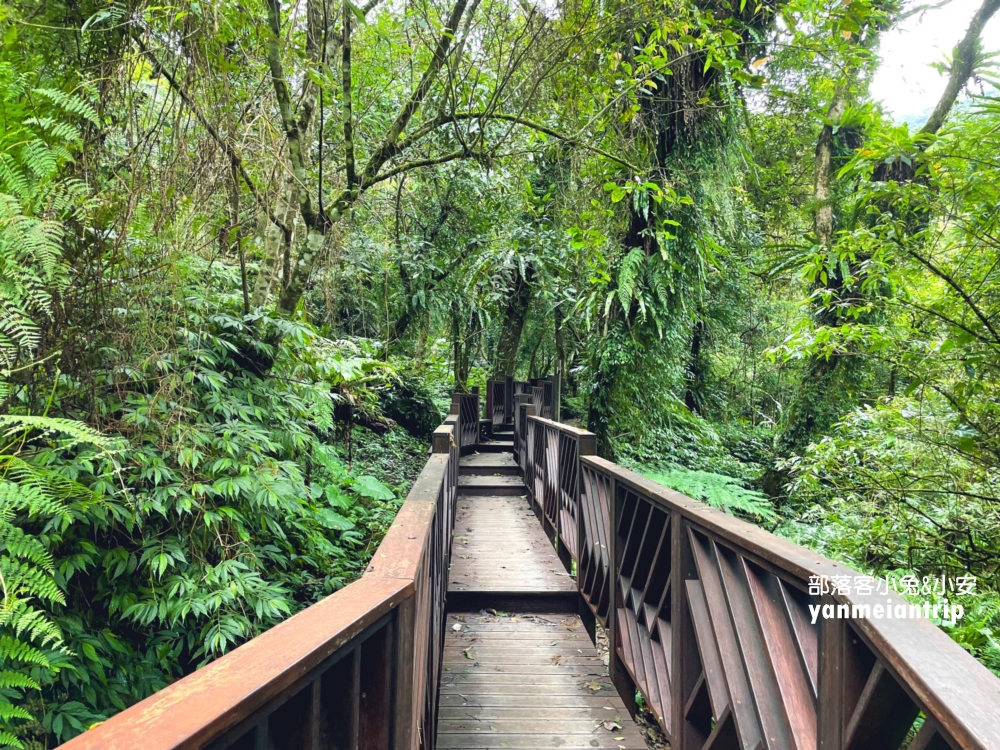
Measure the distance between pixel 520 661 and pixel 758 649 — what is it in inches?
85.9

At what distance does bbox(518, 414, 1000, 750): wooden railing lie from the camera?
93 cm

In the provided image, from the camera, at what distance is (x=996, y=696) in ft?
2.69

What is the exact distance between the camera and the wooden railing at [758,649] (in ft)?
3.04

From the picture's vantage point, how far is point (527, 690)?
308 centimetres

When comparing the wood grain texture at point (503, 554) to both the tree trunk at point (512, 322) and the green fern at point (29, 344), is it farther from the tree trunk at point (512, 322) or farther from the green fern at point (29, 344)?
the tree trunk at point (512, 322)

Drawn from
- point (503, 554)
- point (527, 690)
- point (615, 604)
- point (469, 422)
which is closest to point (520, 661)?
point (527, 690)

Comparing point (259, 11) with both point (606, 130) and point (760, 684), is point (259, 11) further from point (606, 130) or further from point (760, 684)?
point (760, 684)

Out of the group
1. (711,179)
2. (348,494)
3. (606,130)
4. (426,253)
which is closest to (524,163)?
(606,130)

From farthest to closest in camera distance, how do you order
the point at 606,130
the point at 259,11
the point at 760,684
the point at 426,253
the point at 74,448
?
the point at 426,253, the point at 606,130, the point at 259,11, the point at 74,448, the point at 760,684

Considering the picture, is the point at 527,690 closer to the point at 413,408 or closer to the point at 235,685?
the point at 235,685

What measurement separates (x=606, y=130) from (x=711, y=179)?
271cm

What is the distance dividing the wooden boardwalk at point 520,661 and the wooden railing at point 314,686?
135cm

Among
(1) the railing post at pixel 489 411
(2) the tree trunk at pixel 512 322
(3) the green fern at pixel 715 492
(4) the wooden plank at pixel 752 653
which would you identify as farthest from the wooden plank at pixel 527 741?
(2) the tree trunk at pixel 512 322

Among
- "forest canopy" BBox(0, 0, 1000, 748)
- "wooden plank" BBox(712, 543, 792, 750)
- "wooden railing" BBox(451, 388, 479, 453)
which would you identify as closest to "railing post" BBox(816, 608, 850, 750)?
"wooden plank" BBox(712, 543, 792, 750)
